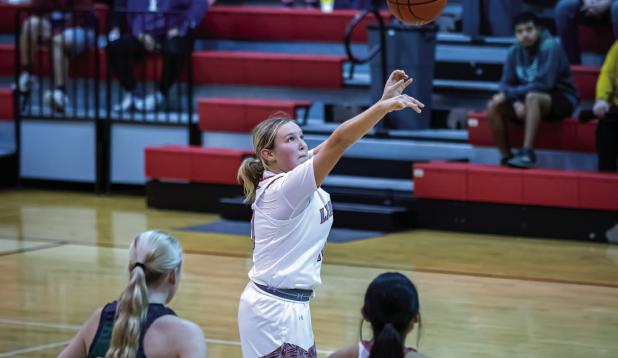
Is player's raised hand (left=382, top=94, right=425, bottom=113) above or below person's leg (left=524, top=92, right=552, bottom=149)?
above

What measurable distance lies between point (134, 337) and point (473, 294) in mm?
4734

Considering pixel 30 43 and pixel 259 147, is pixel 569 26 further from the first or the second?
pixel 259 147

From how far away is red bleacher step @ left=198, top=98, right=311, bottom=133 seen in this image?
1138cm

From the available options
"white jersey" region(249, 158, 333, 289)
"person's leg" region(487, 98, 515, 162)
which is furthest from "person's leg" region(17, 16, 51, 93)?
"white jersey" region(249, 158, 333, 289)

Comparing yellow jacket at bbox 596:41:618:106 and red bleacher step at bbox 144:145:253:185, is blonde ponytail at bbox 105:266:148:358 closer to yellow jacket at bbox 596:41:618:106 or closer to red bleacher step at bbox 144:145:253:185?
yellow jacket at bbox 596:41:618:106

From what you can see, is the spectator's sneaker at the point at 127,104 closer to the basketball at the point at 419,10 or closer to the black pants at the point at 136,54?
the black pants at the point at 136,54

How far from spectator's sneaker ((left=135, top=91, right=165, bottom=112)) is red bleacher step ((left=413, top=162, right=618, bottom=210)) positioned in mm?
3449

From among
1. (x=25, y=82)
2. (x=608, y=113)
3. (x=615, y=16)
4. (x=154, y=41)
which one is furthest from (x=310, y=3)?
(x=608, y=113)

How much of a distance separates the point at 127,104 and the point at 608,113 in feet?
17.3

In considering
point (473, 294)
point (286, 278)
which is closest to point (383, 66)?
point (473, 294)

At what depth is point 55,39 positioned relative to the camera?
12.8m

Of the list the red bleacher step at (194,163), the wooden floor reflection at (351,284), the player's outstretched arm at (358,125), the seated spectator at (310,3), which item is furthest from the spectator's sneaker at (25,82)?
the player's outstretched arm at (358,125)

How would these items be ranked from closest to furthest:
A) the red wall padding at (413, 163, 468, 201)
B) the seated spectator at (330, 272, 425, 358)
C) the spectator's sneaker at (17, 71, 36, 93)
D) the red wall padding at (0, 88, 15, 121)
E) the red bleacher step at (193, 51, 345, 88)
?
the seated spectator at (330, 272, 425, 358) → the red wall padding at (413, 163, 468, 201) → the red bleacher step at (193, 51, 345, 88) → the red wall padding at (0, 88, 15, 121) → the spectator's sneaker at (17, 71, 36, 93)

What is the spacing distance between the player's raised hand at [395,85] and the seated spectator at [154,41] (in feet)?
27.3
